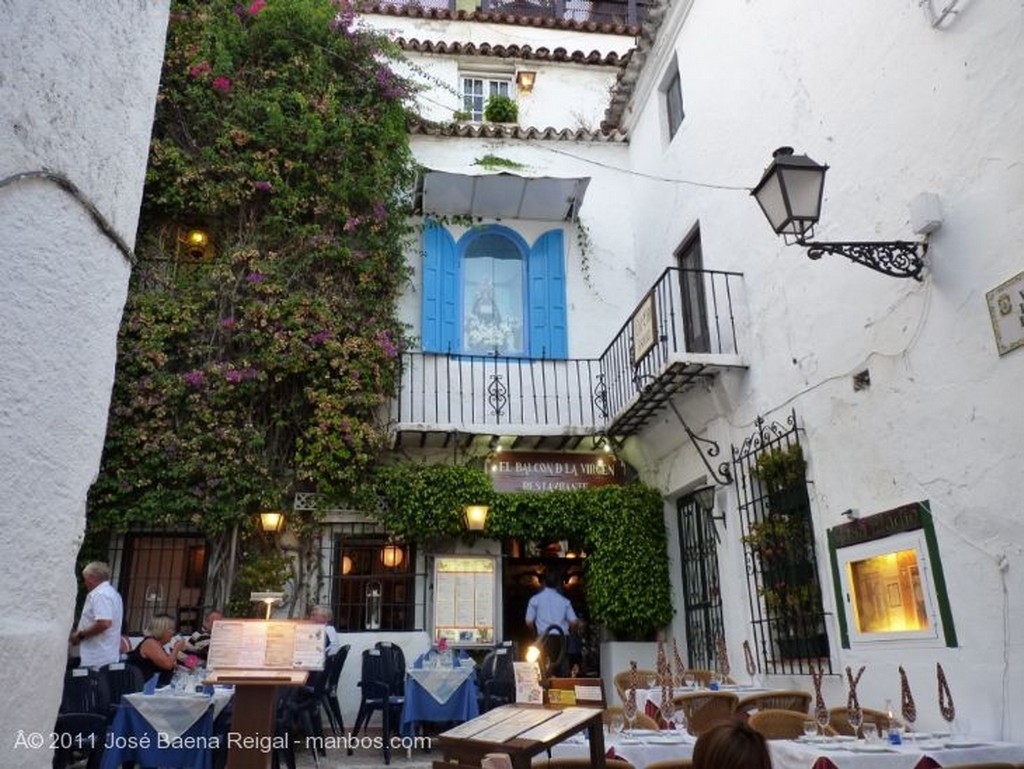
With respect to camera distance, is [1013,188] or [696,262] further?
[696,262]

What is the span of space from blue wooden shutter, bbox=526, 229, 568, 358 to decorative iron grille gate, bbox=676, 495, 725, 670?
2.81m

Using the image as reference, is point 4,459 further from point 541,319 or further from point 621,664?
point 541,319

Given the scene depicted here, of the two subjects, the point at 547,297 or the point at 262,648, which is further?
the point at 547,297

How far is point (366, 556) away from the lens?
1041cm

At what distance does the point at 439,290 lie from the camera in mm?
11367

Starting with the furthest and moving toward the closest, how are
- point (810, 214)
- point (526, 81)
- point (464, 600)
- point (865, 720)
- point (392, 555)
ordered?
point (526, 81) < point (392, 555) < point (464, 600) < point (810, 214) < point (865, 720)

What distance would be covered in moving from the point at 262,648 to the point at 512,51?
11434mm

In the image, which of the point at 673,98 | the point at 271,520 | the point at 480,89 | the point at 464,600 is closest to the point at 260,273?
the point at 271,520

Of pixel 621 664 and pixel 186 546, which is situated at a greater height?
pixel 186 546

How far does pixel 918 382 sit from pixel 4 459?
5350 mm

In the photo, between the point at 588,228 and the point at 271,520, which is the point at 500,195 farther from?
the point at 271,520

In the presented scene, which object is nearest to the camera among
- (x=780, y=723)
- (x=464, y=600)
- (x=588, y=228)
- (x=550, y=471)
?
(x=780, y=723)

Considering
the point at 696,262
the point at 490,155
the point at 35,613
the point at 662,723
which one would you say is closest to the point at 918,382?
the point at 662,723

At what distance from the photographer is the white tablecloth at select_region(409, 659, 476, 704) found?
298 inches
